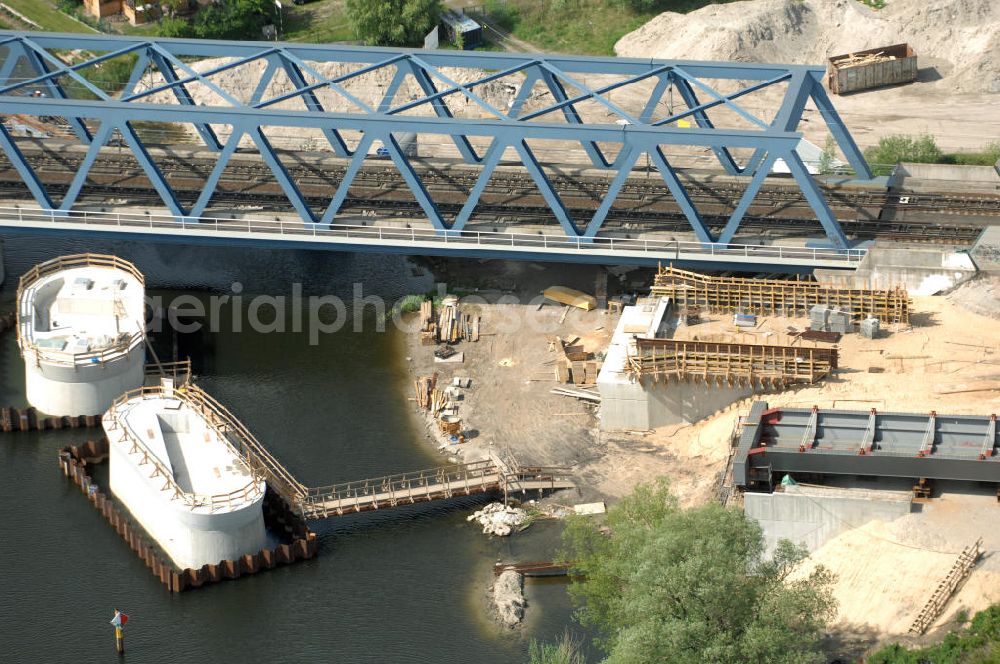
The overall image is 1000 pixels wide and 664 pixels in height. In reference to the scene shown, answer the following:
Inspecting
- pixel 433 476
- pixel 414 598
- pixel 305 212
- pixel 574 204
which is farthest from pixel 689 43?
pixel 414 598

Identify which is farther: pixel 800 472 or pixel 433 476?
pixel 433 476

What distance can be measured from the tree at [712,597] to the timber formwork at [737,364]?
45.8 feet

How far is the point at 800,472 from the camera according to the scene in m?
62.2

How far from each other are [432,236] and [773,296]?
15287mm

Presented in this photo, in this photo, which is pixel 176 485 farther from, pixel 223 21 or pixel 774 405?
pixel 223 21

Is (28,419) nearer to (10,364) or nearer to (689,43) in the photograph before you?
(10,364)

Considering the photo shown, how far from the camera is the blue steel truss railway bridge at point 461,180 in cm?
7588

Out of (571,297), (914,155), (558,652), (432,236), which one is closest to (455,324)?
(432,236)

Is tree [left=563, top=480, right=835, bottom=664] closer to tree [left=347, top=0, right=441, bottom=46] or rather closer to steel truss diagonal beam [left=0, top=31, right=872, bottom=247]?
steel truss diagonal beam [left=0, top=31, right=872, bottom=247]

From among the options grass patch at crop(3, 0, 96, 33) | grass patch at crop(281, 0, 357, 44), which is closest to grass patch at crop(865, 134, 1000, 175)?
grass patch at crop(281, 0, 357, 44)

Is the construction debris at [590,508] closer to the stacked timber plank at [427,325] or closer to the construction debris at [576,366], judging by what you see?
the construction debris at [576,366]

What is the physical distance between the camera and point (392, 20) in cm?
10481

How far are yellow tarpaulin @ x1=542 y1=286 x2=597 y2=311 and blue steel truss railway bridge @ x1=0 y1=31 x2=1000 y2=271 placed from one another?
234cm

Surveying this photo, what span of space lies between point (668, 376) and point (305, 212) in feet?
62.6
